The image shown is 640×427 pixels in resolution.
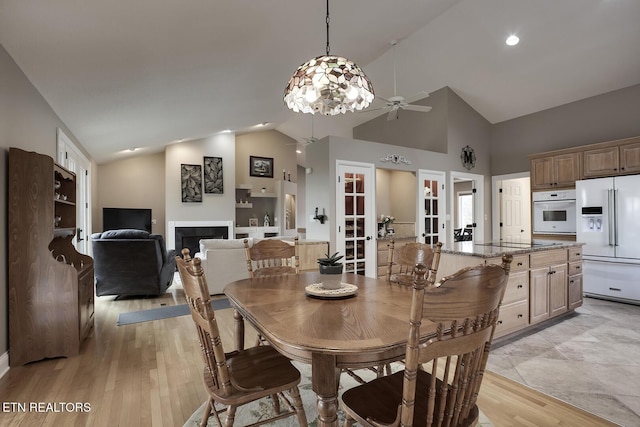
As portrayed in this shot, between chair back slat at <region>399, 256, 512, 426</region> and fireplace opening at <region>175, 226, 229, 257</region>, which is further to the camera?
fireplace opening at <region>175, 226, 229, 257</region>

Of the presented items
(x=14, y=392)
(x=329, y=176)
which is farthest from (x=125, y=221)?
(x=14, y=392)

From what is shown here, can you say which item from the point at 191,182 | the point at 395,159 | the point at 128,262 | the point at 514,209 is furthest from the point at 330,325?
the point at 191,182

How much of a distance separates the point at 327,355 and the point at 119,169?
8934 millimetres

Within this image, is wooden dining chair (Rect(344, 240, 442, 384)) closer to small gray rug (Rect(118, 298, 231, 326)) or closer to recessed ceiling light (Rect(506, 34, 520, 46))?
small gray rug (Rect(118, 298, 231, 326))

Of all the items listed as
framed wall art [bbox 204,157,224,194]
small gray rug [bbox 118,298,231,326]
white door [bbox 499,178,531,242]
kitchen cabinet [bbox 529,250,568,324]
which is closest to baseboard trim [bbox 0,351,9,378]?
small gray rug [bbox 118,298,231,326]

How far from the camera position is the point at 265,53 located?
3.54 m

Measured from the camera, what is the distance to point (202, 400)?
205cm

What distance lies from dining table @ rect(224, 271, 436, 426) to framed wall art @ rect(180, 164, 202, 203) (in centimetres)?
715

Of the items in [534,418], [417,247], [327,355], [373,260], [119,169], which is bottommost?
[534,418]

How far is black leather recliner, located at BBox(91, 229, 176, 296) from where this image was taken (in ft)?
14.4

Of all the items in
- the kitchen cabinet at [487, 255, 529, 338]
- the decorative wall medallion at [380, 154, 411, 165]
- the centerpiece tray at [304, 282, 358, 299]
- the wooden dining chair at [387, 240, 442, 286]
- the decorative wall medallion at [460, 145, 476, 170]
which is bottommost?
the kitchen cabinet at [487, 255, 529, 338]

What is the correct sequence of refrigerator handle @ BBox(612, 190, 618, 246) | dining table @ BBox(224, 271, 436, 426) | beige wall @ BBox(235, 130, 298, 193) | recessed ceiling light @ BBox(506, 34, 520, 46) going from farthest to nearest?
beige wall @ BBox(235, 130, 298, 193) → recessed ceiling light @ BBox(506, 34, 520, 46) → refrigerator handle @ BBox(612, 190, 618, 246) → dining table @ BBox(224, 271, 436, 426)

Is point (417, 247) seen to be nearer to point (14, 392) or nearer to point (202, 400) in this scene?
point (202, 400)

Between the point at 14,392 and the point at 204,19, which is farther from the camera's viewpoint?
the point at 204,19
